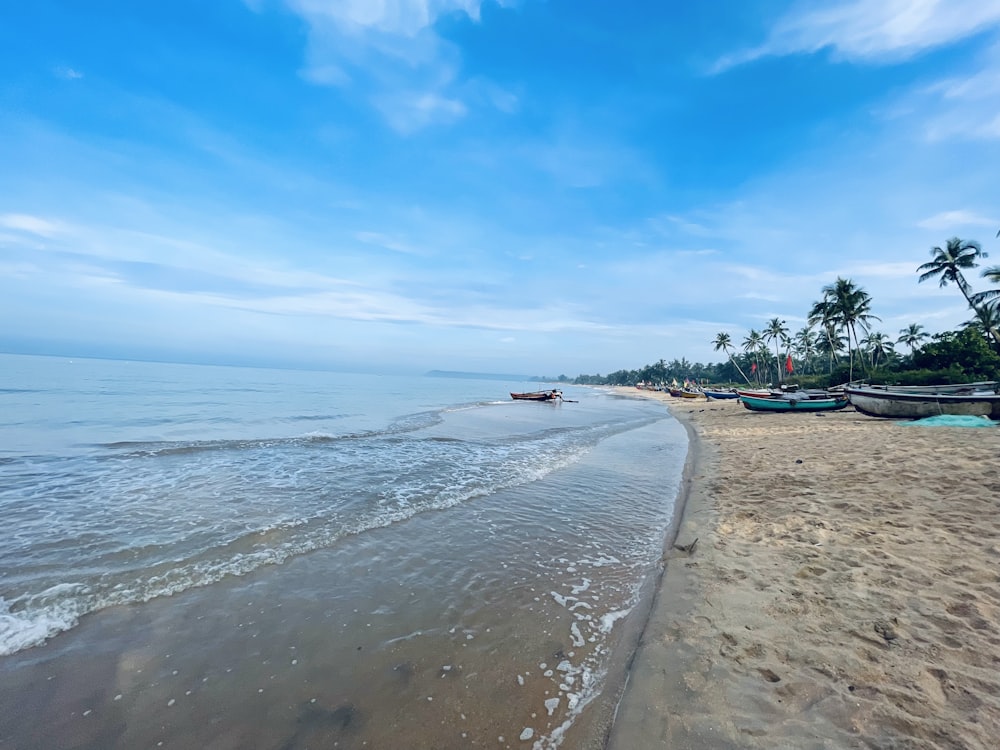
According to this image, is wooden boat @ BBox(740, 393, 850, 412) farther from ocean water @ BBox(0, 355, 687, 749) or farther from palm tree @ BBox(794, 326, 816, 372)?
palm tree @ BBox(794, 326, 816, 372)

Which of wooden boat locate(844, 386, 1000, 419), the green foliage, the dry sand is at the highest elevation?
the green foliage

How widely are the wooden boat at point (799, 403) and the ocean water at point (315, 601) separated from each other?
2012 cm

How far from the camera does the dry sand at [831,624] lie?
2.86 m

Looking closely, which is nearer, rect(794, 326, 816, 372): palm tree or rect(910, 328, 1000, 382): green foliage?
rect(910, 328, 1000, 382): green foliage

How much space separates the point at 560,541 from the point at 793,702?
3.99m

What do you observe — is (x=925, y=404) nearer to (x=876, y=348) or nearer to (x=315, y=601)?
(x=315, y=601)

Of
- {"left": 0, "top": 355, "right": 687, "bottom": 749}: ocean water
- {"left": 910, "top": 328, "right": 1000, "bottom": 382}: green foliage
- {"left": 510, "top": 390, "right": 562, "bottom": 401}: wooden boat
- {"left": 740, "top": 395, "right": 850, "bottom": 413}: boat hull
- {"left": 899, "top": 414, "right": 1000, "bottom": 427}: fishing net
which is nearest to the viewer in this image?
{"left": 0, "top": 355, "right": 687, "bottom": 749}: ocean water

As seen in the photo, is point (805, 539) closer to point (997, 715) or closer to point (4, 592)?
point (997, 715)

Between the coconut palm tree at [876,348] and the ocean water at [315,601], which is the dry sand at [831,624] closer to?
the ocean water at [315,601]

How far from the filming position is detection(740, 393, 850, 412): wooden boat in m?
25.1

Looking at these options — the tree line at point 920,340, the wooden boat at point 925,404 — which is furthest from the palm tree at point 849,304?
the wooden boat at point 925,404

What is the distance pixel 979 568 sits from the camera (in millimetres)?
4664

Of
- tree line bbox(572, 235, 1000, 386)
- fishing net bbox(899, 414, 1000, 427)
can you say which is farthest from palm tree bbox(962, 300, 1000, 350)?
fishing net bbox(899, 414, 1000, 427)

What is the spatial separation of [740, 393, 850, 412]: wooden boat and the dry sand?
755 inches
